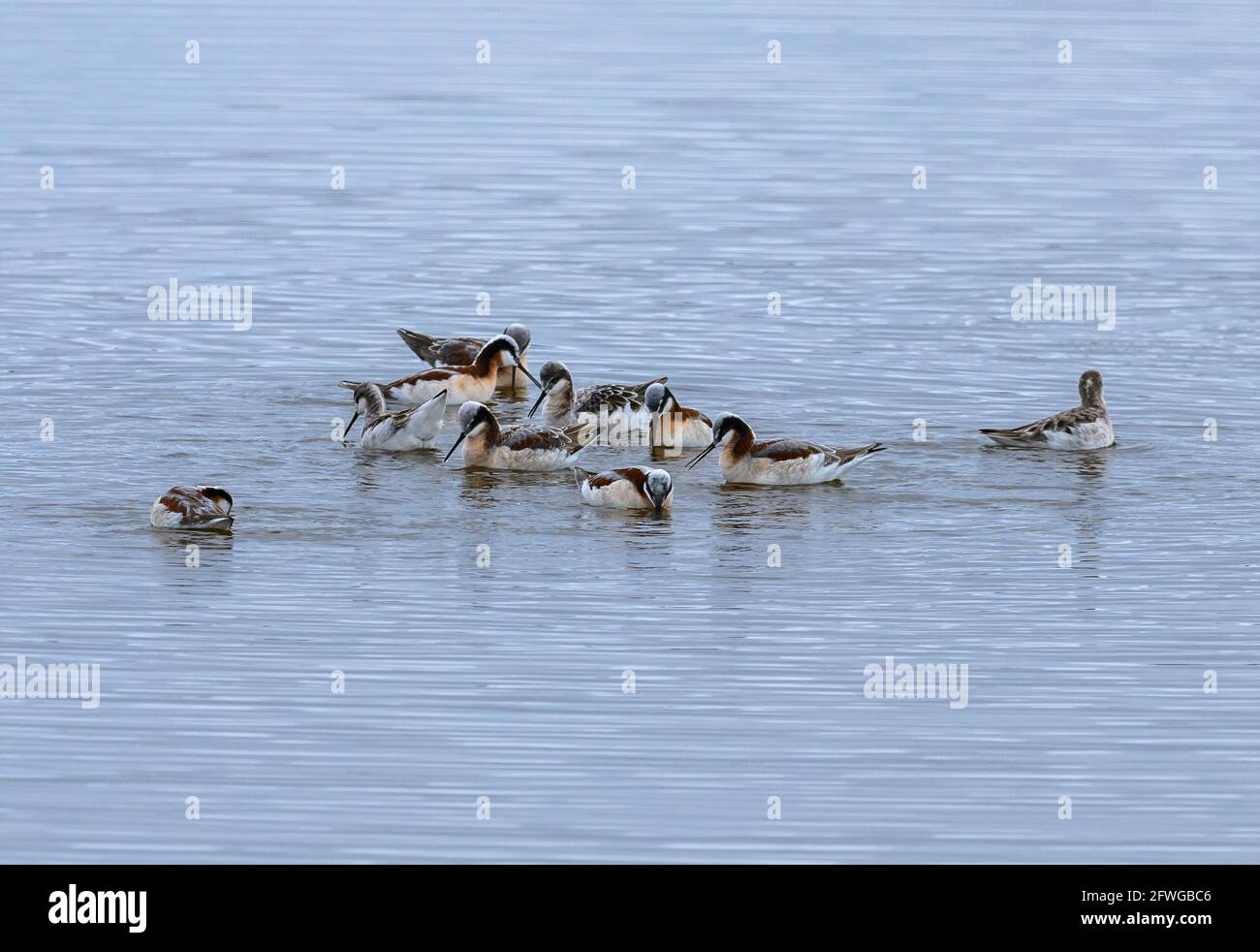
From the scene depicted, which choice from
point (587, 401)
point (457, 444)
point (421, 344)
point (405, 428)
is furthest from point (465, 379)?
point (457, 444)

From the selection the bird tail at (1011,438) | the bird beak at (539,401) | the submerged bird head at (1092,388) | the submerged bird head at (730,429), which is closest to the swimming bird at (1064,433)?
the bird tail at (1011,438)

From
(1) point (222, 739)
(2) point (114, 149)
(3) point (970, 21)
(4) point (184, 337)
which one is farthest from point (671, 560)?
(3) point (970, 21)

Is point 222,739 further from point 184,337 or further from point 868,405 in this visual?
point 184,337

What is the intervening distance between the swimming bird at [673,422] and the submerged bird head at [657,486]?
2373mm

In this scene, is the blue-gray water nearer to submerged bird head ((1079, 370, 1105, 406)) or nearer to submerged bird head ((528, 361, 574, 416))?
submerged bird head ((1079, 370, 1105, 406))

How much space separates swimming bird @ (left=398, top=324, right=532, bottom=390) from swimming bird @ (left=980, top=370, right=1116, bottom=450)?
543 centimetres

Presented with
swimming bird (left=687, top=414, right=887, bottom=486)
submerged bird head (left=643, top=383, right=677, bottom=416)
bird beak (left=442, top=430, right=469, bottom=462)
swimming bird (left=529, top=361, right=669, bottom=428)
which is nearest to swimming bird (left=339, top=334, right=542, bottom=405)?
swimming bird (left=529, top=361, right=669, bottom=428)

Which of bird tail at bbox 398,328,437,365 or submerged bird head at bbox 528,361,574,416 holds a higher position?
bird tail at bbox 398,328,437,365

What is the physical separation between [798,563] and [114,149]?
2199 centimetres

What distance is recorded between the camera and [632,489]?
1769cm

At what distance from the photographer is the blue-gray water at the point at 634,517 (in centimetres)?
1220

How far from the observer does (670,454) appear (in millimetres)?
20234

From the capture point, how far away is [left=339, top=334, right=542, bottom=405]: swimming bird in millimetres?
21609

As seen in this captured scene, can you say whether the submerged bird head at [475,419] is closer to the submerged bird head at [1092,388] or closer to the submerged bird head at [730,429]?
the submerged bird head at [730,429]
